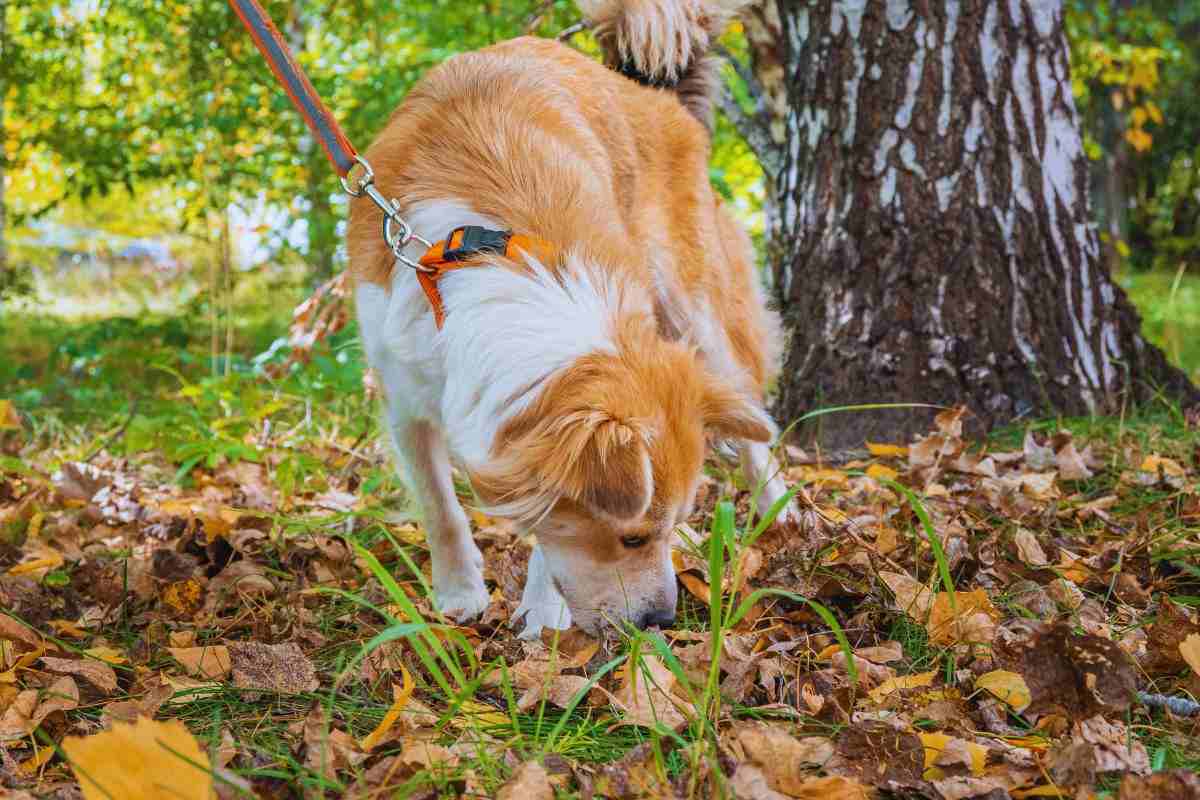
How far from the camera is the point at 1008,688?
78.6 inches

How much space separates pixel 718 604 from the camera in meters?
1.90

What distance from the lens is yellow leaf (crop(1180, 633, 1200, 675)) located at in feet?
6.59

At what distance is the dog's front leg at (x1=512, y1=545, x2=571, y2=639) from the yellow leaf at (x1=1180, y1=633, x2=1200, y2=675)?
131 cm

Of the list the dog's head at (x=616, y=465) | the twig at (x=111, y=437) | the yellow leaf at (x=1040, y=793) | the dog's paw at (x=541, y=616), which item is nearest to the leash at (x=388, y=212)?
the dog's head at (x=616, y=465)

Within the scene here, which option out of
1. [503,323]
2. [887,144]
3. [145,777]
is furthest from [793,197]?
[145,777]

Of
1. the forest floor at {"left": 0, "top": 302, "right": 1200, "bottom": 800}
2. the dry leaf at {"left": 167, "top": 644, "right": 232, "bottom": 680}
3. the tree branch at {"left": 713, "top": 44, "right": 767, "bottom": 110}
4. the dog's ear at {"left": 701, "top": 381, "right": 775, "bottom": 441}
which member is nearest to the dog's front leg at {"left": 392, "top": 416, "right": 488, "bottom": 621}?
the forest floor at {"left": 0, "top": 302, "right": 1200, "bottom": 800}

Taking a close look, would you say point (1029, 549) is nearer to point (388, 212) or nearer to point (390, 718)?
point (390, 718)

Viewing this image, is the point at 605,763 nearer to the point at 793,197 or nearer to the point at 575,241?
the point at 575,241

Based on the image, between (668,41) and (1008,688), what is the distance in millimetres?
2777

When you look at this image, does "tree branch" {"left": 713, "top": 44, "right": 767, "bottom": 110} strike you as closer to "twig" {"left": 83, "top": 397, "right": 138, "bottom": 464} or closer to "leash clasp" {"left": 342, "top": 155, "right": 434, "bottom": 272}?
"leash clasp" {"left": 342, "top": 155, "right": 434, "bottom": 272}

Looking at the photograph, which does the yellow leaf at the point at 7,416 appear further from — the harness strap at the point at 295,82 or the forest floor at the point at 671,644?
the harness strap at the point at 295,82

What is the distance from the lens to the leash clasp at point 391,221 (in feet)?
8.44

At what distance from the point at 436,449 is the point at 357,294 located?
53 centimetres

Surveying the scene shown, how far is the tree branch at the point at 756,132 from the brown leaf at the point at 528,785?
10.7 feet
